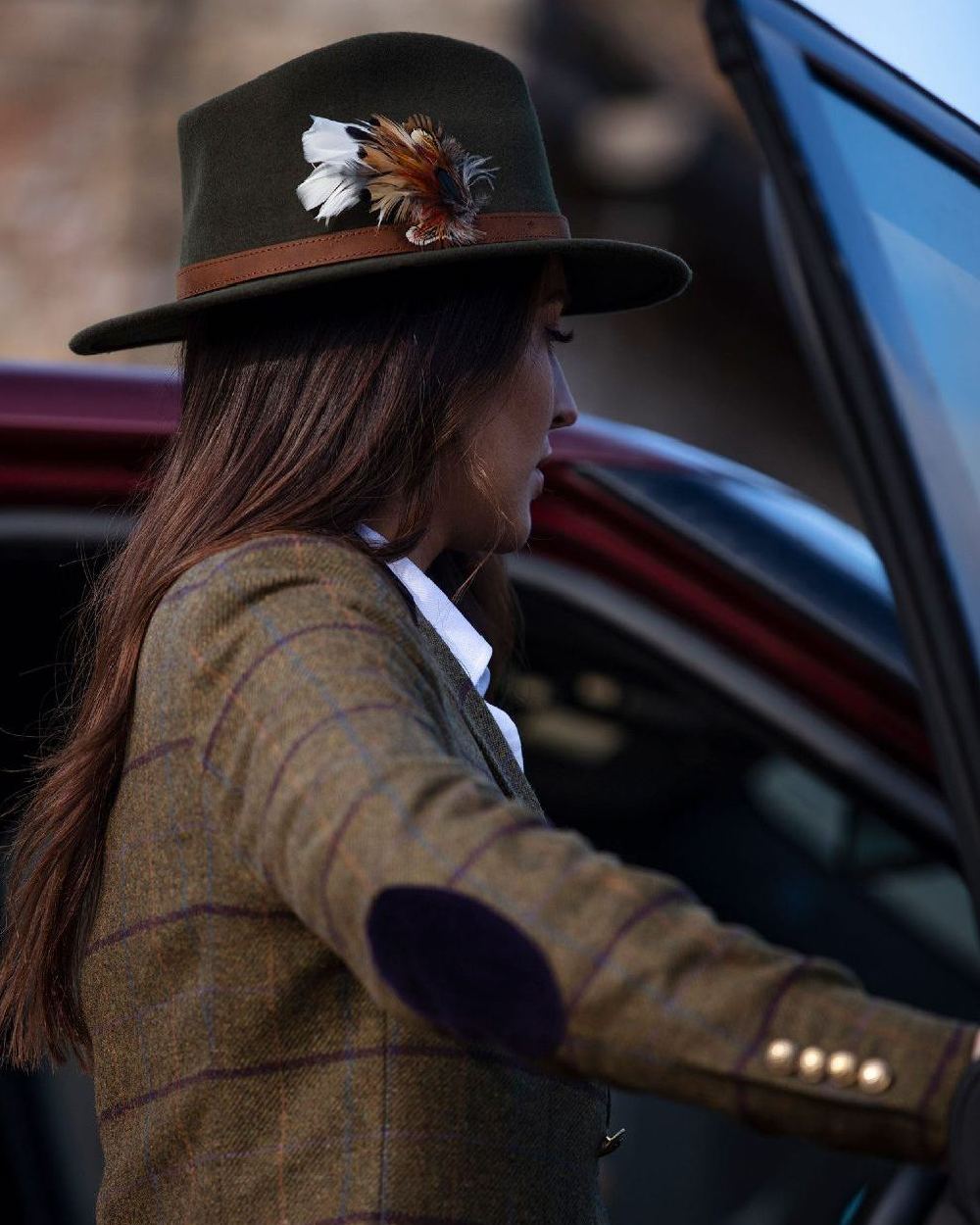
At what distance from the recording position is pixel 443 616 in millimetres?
1381

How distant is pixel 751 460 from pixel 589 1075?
27.6 ft

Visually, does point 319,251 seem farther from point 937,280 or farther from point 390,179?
point 937,280

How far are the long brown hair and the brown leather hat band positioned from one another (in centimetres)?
3

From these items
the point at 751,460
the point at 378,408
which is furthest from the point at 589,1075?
the point at 751,460

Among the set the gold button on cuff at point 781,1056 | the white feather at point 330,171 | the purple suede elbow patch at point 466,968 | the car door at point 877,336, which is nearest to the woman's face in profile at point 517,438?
the white feather at point 330,171

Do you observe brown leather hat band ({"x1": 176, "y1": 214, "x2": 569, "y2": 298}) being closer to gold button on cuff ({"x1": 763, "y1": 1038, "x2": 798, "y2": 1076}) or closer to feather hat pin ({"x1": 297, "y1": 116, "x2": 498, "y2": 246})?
feather hat pin ({"x1": 297, "y1": 116, "x2": 498, "y2": 246})

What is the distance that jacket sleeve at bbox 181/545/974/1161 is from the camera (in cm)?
84

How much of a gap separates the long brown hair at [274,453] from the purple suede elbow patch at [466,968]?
455 mm

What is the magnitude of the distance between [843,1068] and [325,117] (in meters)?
0.93

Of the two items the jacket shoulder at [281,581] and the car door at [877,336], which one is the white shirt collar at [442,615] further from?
the car door at [877,336]

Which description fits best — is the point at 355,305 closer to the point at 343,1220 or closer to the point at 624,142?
the point at 343,1220

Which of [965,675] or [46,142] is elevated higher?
[965,675]

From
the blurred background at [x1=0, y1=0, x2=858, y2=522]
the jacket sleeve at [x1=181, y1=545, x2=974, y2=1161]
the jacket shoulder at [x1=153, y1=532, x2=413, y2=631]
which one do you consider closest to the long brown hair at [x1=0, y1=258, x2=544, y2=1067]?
the jacket shoulder at [x1=153, y1=532, x2=413, y2=631]

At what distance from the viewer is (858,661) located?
1.89 metres
